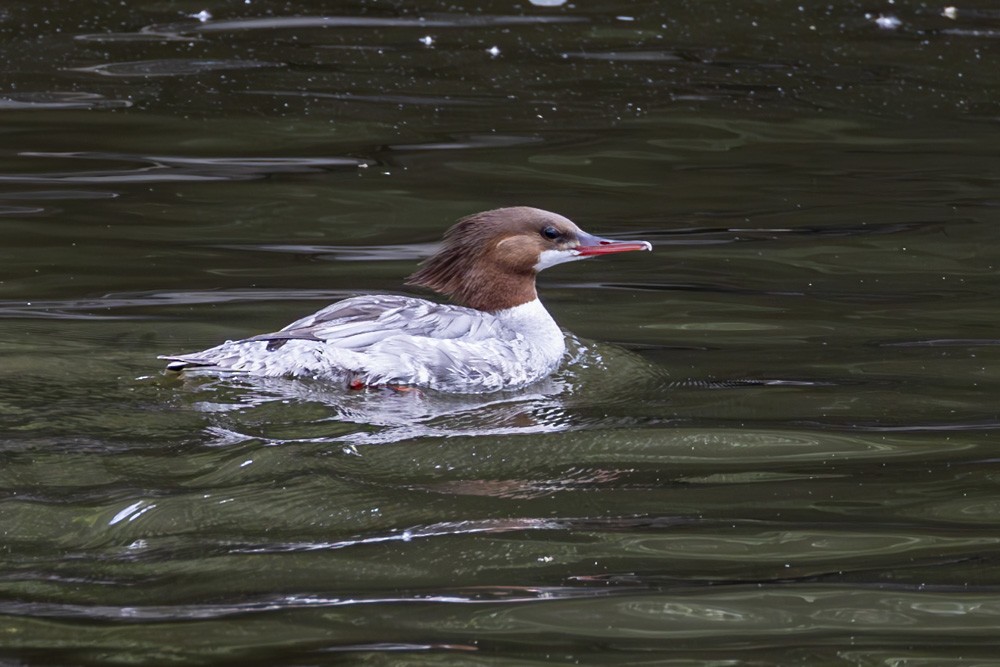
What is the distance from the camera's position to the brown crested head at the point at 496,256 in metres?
7.52

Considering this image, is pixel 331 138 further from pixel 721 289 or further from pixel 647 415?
pixel 647 415

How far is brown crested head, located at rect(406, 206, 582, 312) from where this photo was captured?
7516 mm

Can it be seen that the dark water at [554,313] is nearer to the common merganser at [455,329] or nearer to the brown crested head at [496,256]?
the common merganser at [455,329]

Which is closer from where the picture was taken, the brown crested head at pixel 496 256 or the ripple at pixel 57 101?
the brown crested head at pixel 496 256

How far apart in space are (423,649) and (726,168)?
6750 mm

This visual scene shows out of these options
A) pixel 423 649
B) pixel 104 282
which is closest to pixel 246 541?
pixel 423 649

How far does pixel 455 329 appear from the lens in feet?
23.5

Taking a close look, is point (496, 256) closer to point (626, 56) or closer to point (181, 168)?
point (181, 168)

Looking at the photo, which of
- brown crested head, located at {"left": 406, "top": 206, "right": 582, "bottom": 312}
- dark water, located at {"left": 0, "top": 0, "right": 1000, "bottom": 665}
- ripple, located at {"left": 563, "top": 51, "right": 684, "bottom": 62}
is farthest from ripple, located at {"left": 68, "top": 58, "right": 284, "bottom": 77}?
brown crested head, located at {"left": 406, "top": 206, "right": 582, "bottom": 312}

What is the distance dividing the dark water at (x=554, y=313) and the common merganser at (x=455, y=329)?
0.51 feet

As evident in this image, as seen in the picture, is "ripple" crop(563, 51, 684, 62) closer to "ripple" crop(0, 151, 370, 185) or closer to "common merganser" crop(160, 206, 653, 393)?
"ripple" crop(0, 151, 370, 185)

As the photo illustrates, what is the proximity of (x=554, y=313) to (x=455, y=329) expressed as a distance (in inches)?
43.2

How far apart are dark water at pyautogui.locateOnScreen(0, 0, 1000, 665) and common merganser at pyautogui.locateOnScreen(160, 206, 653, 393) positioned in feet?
0.51

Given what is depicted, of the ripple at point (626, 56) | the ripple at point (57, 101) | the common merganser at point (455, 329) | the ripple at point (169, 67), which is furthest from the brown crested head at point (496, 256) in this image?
the ripple at point (626, 56)
